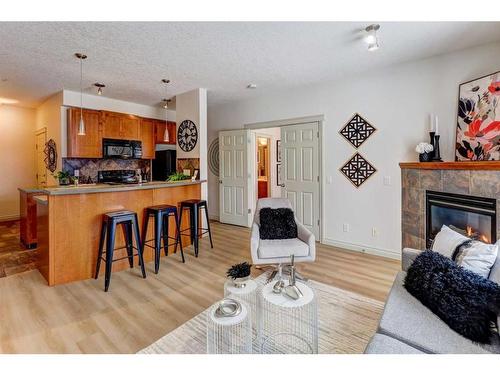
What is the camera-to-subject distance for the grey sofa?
48.7 inches

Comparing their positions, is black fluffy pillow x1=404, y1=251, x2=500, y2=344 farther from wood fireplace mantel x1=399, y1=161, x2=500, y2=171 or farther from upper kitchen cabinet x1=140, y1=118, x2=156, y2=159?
upper kitchen cabinet x1=140, y1=118, x2=156, y2=159

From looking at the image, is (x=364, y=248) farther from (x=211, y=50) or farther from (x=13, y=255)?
(x=13, y=255)

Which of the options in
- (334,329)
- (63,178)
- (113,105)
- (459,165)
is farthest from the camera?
(113,105)

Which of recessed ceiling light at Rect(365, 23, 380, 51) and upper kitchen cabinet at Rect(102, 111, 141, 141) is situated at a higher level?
recessed ceiling light at Rect(365, 23, 380, 51)

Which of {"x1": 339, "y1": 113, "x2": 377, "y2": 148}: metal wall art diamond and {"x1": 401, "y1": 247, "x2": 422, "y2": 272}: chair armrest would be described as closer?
{"x1": 401, "y1": 247, "x2": 422, "y2": 272}: chair armrest

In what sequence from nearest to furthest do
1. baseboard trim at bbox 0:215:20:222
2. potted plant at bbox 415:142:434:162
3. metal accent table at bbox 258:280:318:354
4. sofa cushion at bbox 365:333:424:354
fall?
sofa cushion at bbox 365:333:424:354
metal accent table at bbox 258:280:318:354
potted plant at bbox 415:142:434:162
baseboard trim at bbox 0:215:20:222

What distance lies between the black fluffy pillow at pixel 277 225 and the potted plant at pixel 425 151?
1.70m

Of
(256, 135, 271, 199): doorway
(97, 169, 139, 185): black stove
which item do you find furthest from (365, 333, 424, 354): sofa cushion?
(256, 135, 271, 199): doorway

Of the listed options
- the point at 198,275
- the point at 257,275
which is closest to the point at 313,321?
A: the point at 257,275

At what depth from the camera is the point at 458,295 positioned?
55.0 inches

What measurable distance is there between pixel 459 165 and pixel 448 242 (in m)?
1.24

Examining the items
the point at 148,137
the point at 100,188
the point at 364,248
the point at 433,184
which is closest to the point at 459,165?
the point at 433,184

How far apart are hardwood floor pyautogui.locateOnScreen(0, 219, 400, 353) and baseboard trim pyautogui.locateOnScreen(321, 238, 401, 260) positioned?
15 cm

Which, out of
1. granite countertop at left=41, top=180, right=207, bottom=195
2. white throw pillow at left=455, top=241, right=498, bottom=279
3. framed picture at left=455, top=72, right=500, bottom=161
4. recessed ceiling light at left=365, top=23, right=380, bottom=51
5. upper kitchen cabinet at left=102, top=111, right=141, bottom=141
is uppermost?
recessed ceiling light at left=365, top=23, right=380, bottom=51
